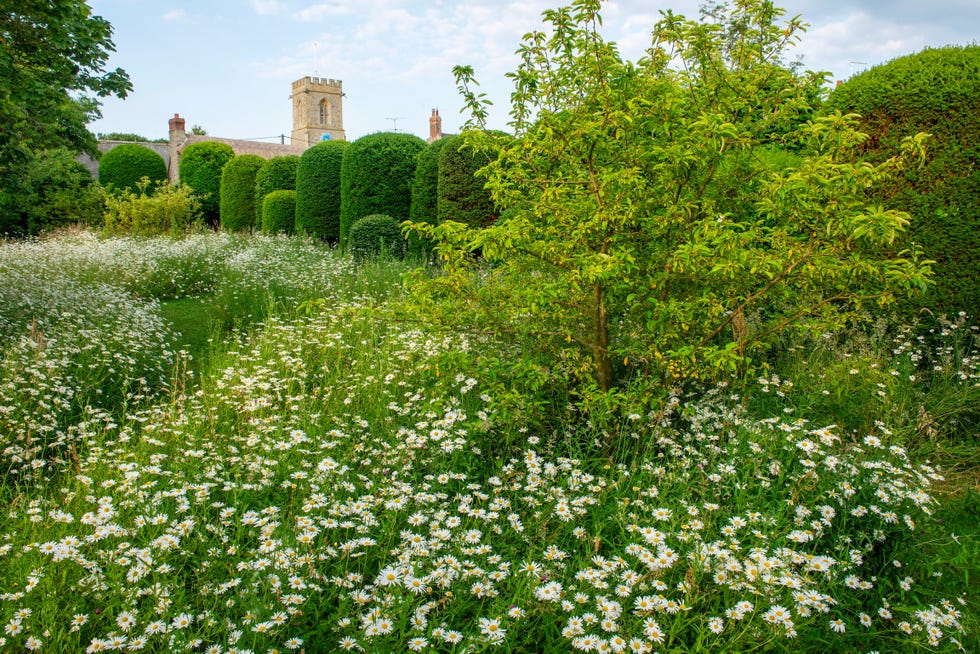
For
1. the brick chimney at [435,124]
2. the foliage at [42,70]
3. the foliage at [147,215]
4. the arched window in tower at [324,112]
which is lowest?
the foliage at [147,215]

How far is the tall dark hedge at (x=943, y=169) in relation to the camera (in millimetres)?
5141

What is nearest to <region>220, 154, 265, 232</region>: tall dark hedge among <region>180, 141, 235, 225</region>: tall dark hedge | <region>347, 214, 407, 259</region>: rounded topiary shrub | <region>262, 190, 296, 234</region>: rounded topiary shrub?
<region>262, 190, 296, 234</region>: rounded topiary shrub

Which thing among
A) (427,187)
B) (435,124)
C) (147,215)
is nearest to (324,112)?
(435,124)

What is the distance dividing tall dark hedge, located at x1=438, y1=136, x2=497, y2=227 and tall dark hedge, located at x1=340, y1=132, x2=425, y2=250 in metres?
2.51

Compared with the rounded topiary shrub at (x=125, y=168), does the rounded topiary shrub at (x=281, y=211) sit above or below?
below

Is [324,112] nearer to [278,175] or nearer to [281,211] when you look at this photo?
[278,175]

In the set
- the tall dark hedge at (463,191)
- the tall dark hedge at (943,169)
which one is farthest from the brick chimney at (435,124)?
the tall dark hedge at (943,169)

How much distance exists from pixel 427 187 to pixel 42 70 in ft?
20.0

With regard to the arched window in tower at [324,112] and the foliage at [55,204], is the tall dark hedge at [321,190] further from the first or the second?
the arched window in tower at [324,112]

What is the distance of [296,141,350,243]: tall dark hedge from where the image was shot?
14875mm

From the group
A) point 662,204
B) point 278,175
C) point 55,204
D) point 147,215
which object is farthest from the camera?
point 55,204

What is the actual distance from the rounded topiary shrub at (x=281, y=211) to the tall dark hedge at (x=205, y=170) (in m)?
8.29

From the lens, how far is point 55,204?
21.7m

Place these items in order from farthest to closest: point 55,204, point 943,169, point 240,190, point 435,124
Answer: point 435,124 < point 55,204 < point 240,190 < point 943,169
